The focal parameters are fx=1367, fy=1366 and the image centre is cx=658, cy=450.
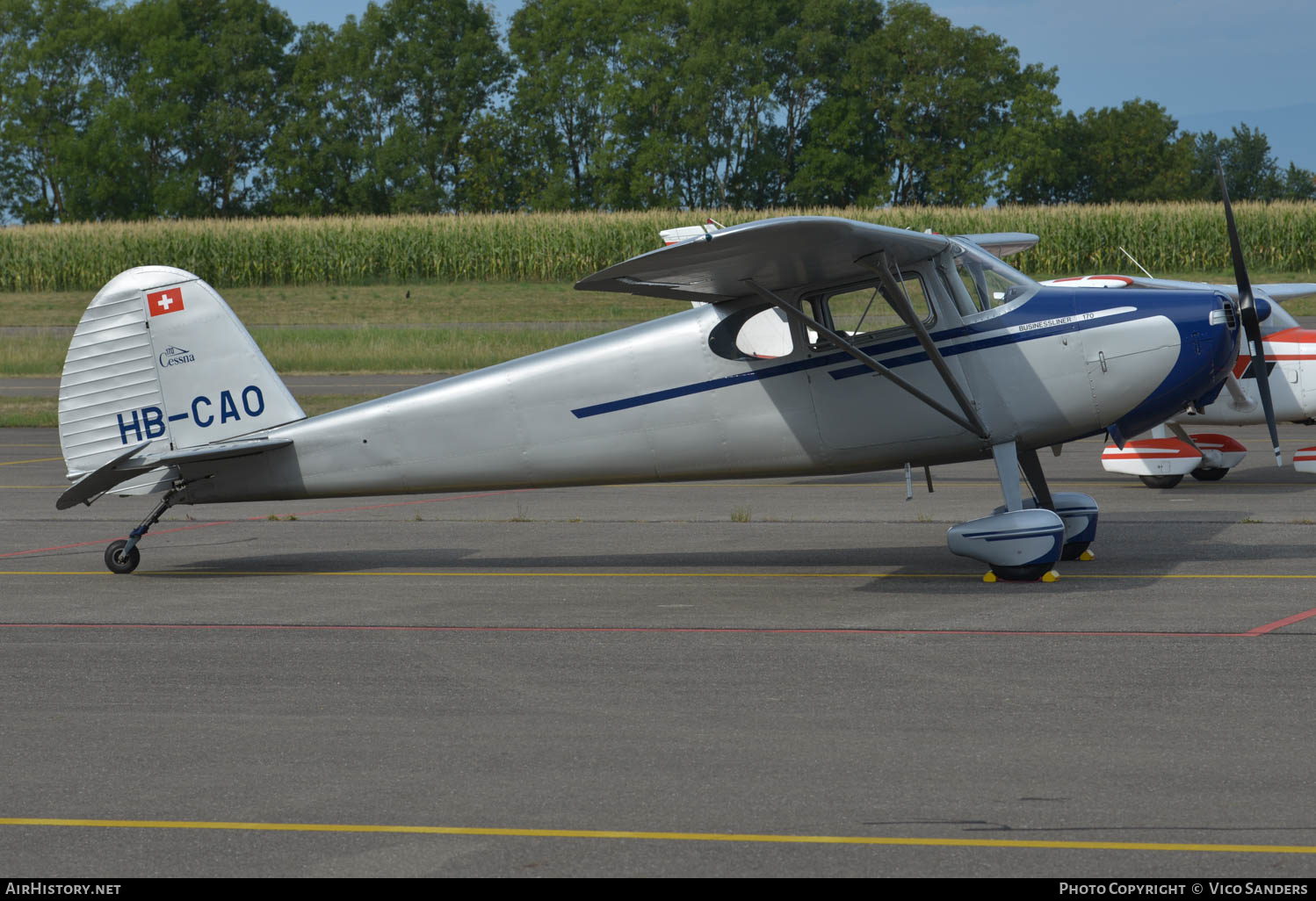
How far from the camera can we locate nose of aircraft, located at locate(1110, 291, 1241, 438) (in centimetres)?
1013

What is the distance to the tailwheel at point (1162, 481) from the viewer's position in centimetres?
1530

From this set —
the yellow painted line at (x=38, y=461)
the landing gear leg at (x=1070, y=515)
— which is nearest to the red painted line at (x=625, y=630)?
the landing gear leg at (x=1070, y=515)

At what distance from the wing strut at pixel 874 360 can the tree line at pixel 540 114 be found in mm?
67899

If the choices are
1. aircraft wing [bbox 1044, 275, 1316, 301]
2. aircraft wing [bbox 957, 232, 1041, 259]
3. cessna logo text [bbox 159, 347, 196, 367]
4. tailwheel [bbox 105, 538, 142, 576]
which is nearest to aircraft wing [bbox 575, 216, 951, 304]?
aircraft wing [bbox 1044, 275, 1316, 301]

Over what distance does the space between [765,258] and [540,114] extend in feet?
263

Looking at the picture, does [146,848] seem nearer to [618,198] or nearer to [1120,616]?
[1120,616]

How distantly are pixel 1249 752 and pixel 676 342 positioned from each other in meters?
5.81

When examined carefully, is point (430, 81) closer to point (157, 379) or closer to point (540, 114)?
point (540, 114)

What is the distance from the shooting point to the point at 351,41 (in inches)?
3600

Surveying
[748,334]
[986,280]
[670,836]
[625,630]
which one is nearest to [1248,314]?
[986,280]

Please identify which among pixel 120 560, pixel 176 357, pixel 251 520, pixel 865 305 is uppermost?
pixel 176 357

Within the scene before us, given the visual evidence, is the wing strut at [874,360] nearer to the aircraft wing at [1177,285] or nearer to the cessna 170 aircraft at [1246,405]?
the aircraft wing at [1177,285]

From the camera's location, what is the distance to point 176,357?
36.8 feet
